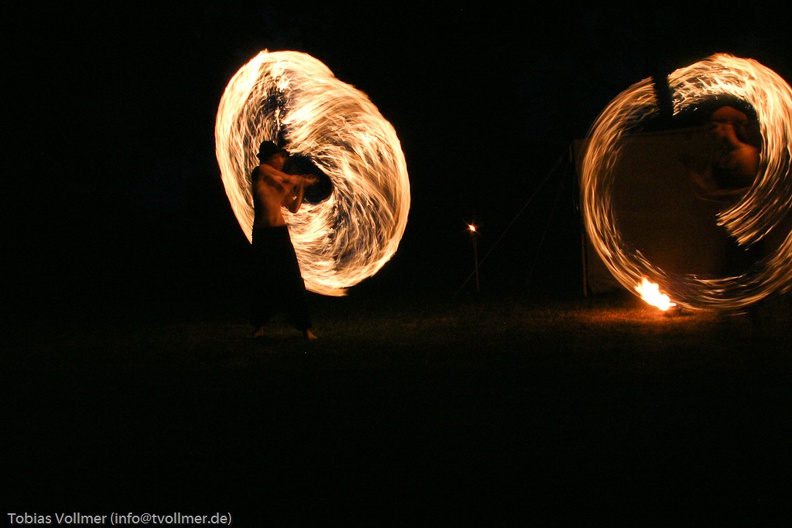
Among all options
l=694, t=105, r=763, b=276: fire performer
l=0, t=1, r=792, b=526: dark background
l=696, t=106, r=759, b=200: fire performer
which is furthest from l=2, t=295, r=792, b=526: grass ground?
l=696, t=106, r=759, b=200: fire performer

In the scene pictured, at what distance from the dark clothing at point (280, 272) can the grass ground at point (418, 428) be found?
1.12ft

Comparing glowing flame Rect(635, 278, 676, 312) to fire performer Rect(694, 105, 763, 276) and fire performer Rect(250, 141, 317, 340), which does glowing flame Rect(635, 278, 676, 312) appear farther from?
fire performer Rect(250, 141, 317, 340)

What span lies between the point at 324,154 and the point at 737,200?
4554 millimetres

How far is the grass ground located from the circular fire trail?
0.43 metres

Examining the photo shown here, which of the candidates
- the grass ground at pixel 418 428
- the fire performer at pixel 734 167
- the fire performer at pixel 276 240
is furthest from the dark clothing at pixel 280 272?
the fire performer at pixel 734 167

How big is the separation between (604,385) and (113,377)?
334 centimetres

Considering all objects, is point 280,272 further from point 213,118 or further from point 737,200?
point 213,118

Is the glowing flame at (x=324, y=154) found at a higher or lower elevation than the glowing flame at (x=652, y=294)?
higher

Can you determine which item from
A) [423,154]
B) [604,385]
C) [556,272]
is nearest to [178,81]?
[423,154]

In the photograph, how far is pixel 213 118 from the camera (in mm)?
21531

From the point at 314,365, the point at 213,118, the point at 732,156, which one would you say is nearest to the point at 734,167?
the point at 732,156

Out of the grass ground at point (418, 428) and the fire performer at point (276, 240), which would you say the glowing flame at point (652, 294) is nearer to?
the grass ground at point (418, 428)

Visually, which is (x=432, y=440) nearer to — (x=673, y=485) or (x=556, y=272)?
(x=673, y=485)

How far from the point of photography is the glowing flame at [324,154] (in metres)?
8.96
